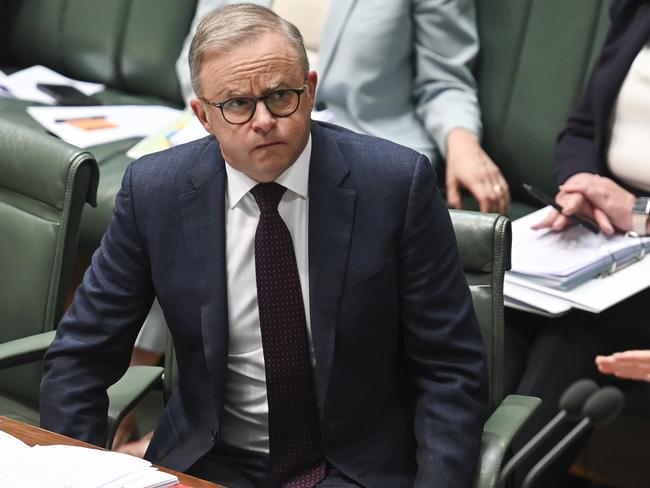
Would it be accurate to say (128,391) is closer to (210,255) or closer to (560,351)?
(210,255)

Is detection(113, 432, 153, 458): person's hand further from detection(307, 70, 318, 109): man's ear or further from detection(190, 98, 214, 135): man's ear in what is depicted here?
detection(307, 70, 318, 109): man's ear

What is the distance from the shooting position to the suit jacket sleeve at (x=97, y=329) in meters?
1.77

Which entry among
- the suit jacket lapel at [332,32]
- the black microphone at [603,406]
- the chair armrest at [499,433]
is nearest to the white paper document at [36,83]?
the suit jacket lapel at [332,32]

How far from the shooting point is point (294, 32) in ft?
5.51

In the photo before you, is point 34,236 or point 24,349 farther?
point 34,236

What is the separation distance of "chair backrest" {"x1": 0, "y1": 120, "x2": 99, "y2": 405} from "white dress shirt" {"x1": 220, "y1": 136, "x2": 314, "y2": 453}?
0.49 m

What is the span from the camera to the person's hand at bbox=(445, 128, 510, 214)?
2.80m

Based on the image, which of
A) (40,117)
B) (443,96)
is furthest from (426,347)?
(40,117)

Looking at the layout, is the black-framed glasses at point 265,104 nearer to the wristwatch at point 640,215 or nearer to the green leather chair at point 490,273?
the green leather chair at point 490,273

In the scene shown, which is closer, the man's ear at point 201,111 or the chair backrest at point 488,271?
the man's ear at point 201,111

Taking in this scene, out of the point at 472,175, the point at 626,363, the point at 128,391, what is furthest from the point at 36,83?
the point at 626,363

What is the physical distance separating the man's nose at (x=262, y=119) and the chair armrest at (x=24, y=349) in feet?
2.22

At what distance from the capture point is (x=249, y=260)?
175 centimetres

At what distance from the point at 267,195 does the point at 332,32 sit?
1.46 m
